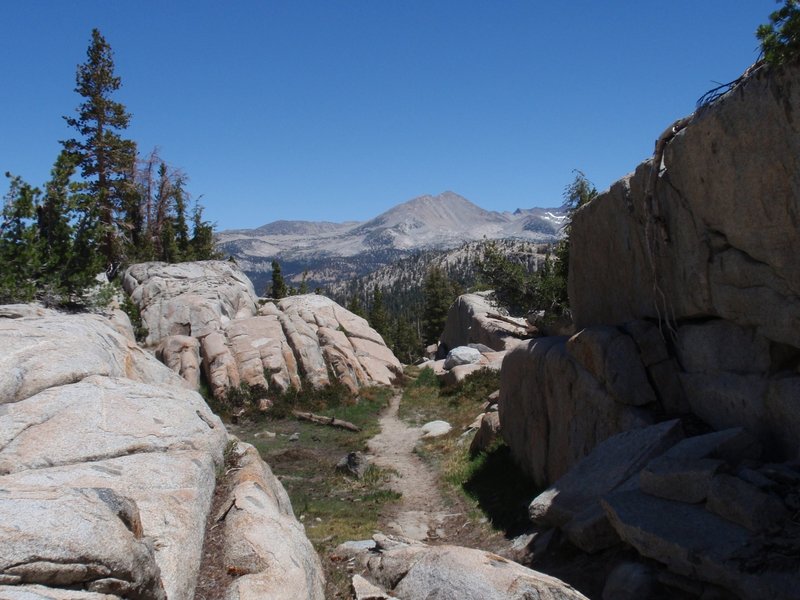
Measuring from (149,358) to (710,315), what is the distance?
11.1 m

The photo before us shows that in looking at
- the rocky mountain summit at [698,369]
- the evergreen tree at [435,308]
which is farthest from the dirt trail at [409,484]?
the evergreen tree at [435,308]

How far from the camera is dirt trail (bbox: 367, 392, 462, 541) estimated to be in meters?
13.5

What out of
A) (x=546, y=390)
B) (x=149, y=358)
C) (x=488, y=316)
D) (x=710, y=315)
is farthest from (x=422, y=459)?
(x=488, y=316)

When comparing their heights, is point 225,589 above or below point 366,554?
above

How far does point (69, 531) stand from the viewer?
15.8 ft

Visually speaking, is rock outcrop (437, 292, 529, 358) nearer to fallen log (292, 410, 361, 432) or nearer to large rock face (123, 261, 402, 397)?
large rock face (123, 261, 402, 397)

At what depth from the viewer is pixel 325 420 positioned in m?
24.9

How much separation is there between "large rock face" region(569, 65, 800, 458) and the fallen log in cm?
1458

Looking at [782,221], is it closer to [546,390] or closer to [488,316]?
[546,390]

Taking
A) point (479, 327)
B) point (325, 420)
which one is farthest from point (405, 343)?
point (325, 420)

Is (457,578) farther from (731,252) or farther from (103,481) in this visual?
(731,252)

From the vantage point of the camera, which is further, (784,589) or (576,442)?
(576,442)

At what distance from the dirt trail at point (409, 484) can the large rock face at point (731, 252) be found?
630cm

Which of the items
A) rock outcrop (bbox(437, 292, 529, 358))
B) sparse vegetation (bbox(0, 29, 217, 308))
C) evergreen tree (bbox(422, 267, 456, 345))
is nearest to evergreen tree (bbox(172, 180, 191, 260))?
sparse vegetation (bbox(0, 29, 217, 308))
